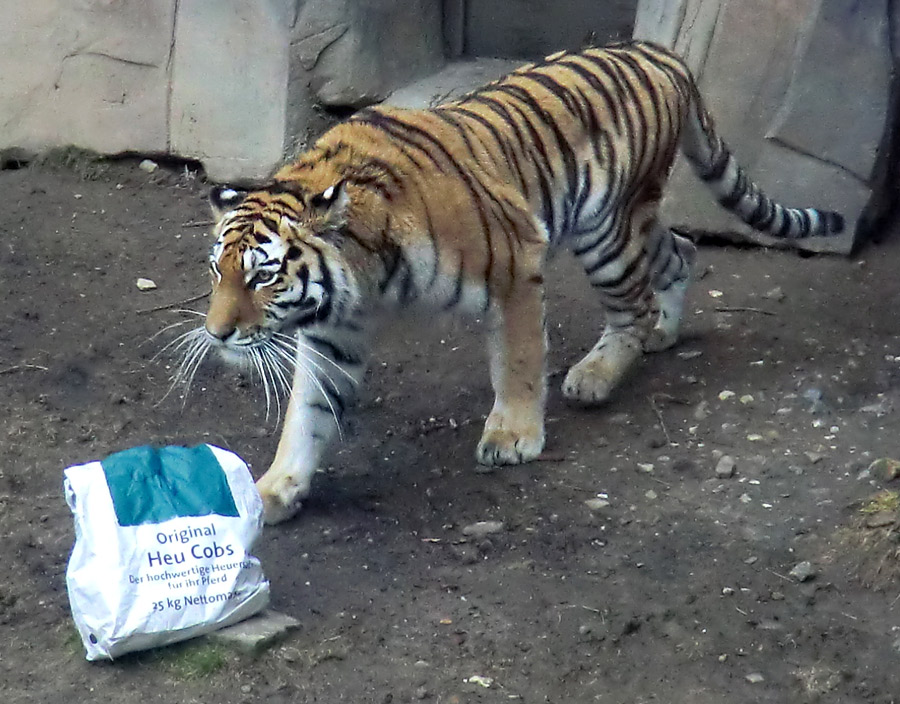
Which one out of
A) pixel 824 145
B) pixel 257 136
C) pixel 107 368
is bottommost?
pixel 107 368

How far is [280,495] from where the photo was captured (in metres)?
3.44

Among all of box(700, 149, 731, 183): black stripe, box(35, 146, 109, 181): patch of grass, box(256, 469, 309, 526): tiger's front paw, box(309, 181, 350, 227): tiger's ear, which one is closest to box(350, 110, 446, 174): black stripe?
box(309, 181, 350, 227): tiger's ear

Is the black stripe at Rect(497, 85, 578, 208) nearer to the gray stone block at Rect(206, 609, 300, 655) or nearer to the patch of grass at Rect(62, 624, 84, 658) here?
the gray stone block at Rect(206, 609, 300, 655)

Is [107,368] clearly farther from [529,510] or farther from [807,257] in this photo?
[807,257]

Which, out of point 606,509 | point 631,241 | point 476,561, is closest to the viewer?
point 476,561

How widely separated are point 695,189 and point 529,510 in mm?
2303

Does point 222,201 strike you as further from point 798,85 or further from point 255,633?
point 798,85

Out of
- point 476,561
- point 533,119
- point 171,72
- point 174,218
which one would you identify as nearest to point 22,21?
point 171,72

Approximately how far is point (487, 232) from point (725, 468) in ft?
3.31

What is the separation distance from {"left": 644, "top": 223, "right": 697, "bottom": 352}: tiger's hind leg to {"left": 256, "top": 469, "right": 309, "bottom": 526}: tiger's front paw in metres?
1.58

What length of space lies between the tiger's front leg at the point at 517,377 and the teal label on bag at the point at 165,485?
46.1 inches

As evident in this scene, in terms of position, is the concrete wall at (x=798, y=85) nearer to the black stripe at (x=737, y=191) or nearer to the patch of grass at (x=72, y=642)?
the black stripe at (x=737, y=191)

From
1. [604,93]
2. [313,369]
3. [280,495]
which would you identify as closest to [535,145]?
[604,93]

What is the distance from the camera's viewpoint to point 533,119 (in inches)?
153
